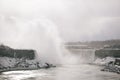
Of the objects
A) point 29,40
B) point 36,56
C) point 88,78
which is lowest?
point 88,78

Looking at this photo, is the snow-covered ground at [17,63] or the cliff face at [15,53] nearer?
the snow-covered ground at [17,63]

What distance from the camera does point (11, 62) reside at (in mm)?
39438

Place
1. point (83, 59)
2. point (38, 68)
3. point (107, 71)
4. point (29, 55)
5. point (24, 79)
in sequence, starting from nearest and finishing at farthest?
point (24, 79) < point (107, 71) < point (38, 68) < point (29, 55) < point (83, 59)

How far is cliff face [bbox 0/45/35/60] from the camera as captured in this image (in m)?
41.1

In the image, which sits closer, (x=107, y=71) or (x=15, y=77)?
(x=15, y=77)

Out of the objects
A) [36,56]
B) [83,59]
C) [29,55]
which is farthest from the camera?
[83,59]

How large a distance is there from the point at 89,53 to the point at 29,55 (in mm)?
19722

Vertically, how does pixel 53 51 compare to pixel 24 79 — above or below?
above

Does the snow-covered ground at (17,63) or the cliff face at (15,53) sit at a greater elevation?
the cliff face at (15,53)

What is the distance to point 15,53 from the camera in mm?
42781

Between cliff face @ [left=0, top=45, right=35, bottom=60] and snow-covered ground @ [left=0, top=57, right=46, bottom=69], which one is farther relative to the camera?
cliff face @ [left=0, top=45, right=35, bottom=60]

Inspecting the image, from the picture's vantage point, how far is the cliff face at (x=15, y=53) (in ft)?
135

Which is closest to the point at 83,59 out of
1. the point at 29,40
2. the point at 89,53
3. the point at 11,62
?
the point at 89,53

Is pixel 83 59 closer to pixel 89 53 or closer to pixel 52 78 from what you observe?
pixel 89 53
